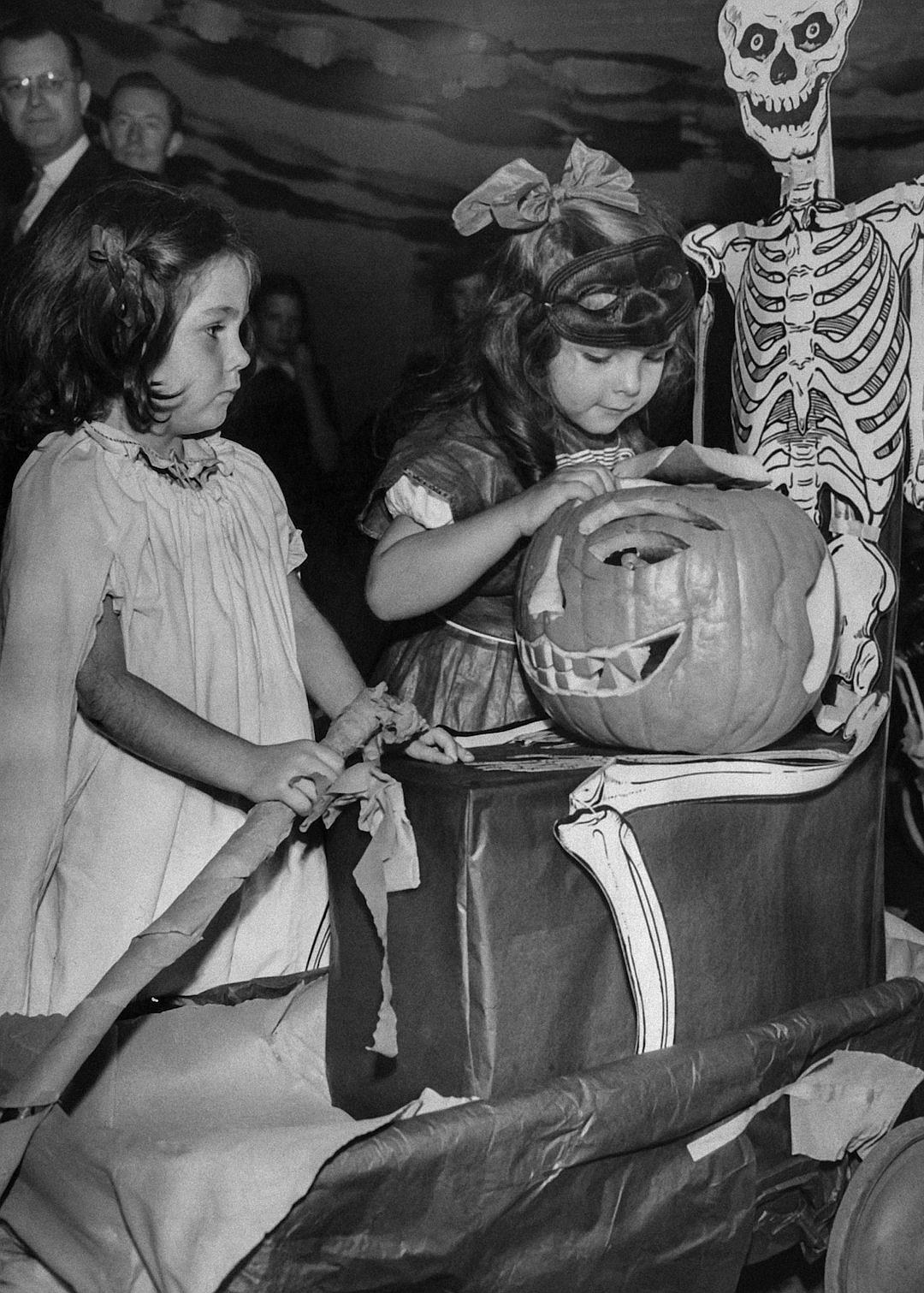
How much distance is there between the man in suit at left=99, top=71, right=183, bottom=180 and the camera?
2.78 m

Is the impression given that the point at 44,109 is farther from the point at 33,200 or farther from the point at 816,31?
the point at 816,31

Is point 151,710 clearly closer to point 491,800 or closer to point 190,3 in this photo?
point 491,800

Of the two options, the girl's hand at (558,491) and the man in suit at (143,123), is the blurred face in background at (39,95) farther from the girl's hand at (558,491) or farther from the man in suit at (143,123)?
the girl's hand at (558,491)

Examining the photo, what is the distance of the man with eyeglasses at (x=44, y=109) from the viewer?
2.68 metres

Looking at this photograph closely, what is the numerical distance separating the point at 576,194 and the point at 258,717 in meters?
A: 0.96

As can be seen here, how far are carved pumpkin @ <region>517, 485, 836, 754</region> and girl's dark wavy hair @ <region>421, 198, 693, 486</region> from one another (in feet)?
1.49

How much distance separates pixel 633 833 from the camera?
1.63 meters

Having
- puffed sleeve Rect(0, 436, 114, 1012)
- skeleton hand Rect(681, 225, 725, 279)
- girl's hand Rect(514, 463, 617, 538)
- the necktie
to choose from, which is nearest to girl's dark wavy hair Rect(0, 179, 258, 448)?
puffed sleeve Rect(0, 436, 114, 1012)

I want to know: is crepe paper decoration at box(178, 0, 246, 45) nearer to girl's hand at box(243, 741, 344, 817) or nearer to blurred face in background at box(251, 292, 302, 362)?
blurred face in background at box(251, 292, 302, 362)

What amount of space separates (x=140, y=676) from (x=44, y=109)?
1.46 meters

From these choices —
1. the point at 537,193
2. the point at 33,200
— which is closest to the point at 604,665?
the point at 537,193

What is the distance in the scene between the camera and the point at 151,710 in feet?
5.66

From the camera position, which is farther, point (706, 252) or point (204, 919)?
point (706, 252)

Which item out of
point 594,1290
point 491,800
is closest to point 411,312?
point 491,800
